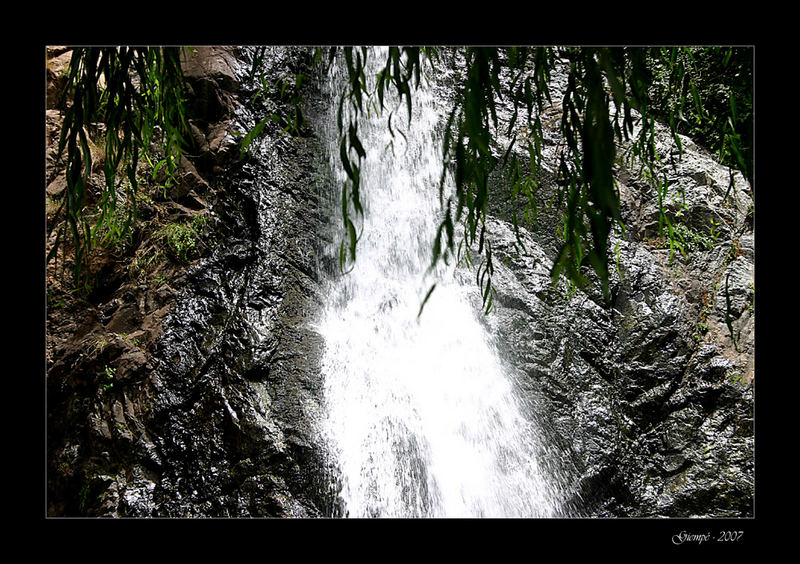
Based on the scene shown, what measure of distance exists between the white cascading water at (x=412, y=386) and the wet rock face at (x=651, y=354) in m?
0.20

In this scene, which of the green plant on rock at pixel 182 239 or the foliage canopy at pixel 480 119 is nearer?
the foliage canopy at pixel 480 119

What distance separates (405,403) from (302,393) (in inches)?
20.8

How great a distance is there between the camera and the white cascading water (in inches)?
82.7

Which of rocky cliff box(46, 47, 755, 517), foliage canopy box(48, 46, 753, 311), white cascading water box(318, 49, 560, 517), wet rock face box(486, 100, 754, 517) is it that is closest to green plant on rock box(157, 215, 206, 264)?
rocky cliff box(46, 47, 755, 517)

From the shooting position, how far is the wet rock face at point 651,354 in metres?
2.13

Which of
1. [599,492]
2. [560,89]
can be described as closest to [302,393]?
[599,492]

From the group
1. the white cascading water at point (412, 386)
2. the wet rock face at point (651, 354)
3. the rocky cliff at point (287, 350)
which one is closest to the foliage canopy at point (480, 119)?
the rocky cliff at point (287, 350)

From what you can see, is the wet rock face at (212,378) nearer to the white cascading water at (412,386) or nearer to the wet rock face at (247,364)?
the wet rock face at (247,364)

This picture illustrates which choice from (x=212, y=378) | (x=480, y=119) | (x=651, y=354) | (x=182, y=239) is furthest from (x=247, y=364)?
(x=651, y=354)

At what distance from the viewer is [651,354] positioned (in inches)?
96.0

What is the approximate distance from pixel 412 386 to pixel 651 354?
1.27 meters

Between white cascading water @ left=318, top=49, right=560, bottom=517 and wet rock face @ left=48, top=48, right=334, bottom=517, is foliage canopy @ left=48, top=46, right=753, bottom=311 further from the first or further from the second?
wet rock face @ left=48, top=48, right=334, bottom=517

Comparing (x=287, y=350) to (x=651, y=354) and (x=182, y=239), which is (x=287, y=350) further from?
(x=651, y=354)
